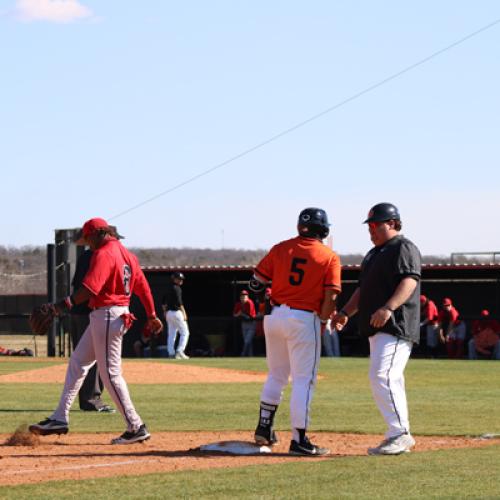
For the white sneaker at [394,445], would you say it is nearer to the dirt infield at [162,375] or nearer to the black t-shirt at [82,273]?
the black t-shirt at [82,273]

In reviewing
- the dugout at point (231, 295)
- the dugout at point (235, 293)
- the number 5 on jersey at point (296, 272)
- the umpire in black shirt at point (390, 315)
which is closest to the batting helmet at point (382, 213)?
the umpire in black shirt at point (390, 315)

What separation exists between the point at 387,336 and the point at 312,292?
67cm

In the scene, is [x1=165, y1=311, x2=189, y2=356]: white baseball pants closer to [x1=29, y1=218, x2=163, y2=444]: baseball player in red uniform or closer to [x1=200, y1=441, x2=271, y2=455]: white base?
[x1=29, y1=218, x2=163, y2=444]: baseball player in red uniform

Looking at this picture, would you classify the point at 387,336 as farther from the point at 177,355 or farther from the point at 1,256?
the point at 1,256

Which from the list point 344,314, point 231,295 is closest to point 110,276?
point 344,314

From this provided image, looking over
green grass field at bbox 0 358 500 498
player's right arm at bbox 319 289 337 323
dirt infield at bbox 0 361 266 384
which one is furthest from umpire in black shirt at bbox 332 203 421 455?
dirt infield at bbox 0 361 266 384

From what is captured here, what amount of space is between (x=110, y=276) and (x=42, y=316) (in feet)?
2.27

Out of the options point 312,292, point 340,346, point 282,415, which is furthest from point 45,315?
point 340,346

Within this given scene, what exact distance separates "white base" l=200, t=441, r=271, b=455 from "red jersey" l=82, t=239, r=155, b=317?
4.87ft

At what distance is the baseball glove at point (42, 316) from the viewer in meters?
10.5

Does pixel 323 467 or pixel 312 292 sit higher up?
pixel 312 292

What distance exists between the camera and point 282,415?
1377cm

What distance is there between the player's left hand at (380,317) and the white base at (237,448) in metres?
1.32

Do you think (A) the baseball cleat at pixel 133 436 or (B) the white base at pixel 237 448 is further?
(A) the baseball cleat at pixel 133 436
